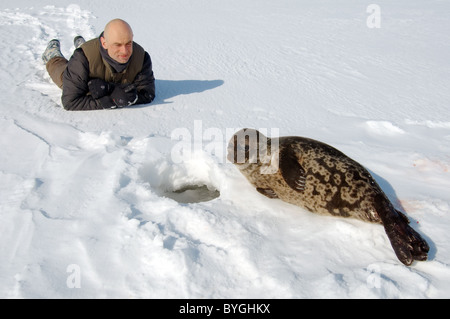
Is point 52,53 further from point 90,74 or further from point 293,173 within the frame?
point 293,173

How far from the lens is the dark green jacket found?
12.0ft

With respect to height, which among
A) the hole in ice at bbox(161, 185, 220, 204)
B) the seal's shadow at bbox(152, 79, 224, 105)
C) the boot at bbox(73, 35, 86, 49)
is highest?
the boot at bbox(73, 35, 86, 49)

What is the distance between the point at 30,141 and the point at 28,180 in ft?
2.01

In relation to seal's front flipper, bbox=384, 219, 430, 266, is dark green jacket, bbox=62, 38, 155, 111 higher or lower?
higher

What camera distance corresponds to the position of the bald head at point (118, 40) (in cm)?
348

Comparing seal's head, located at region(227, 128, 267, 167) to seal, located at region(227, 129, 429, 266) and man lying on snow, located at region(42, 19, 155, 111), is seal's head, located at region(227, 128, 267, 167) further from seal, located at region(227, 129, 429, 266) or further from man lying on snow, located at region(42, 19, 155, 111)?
man lying on snow, located at region(42, 19, 155, 111)

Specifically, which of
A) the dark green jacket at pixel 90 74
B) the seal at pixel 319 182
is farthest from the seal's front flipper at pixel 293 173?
the dark green jacket at pixel 90 74

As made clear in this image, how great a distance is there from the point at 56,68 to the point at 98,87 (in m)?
0.87

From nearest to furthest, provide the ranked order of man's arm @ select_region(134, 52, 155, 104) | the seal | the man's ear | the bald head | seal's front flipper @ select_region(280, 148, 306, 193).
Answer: the seal, seal's front flipper @ select_region(280, 148, 306, 193), the bald head, the man's ear, man's arm @ select_region(134, 52, 155, 104)

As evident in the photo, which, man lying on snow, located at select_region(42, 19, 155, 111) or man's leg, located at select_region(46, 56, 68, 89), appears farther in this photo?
man's leg, located at select_region(46, 56, 68, 89)

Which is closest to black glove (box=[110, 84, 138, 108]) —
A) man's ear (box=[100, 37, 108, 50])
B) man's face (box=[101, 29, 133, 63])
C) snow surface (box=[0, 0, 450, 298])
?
snow surface (box=[0, 0, 450, 298])

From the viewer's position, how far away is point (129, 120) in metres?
3.61

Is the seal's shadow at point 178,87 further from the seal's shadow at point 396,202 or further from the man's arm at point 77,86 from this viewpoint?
the seal's shadow at point 396,202

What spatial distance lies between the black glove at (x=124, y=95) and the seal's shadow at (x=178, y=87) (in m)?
0.29
